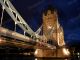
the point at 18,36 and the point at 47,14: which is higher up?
the point at 47,14

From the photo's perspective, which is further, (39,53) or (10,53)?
(10,53)

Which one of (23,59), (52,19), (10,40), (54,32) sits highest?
(52,19)

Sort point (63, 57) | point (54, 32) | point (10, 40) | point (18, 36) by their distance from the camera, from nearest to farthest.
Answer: point (10, 40) < point (18, 36) < point (63, 57) < point (54, 32)

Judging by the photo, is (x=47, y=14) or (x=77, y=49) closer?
(x=47, y=14)

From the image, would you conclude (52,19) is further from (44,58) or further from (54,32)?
(44,58)

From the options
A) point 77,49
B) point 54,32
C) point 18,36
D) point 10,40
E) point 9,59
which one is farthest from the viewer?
point 77,49

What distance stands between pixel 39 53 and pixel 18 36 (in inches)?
787

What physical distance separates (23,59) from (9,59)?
5.94 metres

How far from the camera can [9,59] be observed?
189ft

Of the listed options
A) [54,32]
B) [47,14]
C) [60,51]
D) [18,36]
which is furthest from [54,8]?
[18,36]

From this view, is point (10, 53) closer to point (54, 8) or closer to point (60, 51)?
point (54, 8)

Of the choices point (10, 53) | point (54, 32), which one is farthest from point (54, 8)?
point (10, 53)

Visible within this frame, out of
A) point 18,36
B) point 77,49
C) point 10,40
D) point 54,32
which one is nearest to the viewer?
point 10,40

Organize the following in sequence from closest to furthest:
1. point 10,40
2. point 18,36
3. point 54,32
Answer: point 10,40 → point 18,36 → point 54,32
